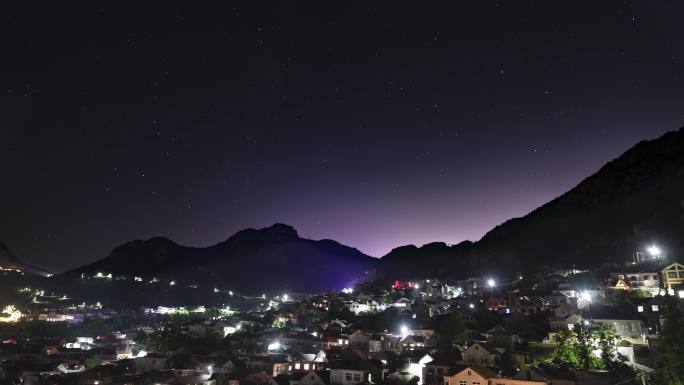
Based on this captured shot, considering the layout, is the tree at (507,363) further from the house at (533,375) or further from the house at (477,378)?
the house at (533,375)

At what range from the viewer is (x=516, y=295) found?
2280 inches

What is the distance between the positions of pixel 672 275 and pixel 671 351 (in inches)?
1139

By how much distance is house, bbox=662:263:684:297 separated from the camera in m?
Result: 50.1

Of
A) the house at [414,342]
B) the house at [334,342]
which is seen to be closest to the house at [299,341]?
the house at [334,342]

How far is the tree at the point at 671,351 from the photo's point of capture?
87.1ft

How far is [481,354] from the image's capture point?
125ft

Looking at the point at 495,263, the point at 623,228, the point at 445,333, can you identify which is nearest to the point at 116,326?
the point at 445,333

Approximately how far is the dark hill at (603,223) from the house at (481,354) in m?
39.5

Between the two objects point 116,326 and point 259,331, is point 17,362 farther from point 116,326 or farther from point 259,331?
point 116,326

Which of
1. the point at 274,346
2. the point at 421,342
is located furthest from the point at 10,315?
the point at 421,342

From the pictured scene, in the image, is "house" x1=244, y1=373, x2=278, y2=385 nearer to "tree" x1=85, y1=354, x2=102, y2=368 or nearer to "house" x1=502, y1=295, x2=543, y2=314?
"tree" x1=85, y1=354, x2=102, y2=368

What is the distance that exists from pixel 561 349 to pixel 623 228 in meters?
72.7

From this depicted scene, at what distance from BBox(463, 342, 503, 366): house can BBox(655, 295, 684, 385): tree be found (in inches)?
470

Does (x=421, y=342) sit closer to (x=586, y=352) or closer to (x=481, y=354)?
(x=481, y=354)
